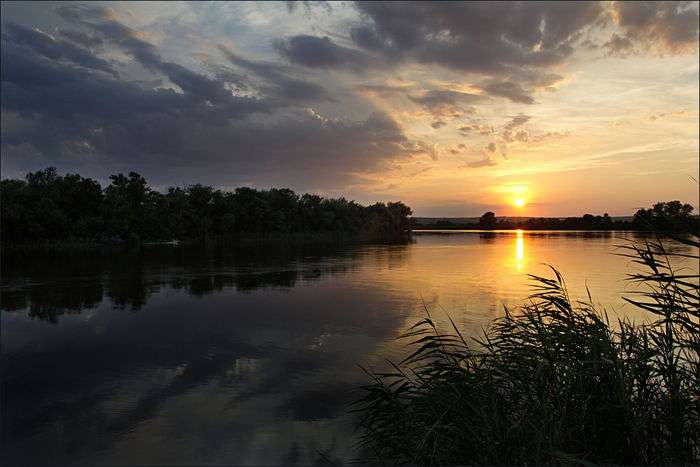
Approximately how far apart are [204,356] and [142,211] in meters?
81.2

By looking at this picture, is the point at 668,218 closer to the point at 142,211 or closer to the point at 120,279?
the point at 120,279

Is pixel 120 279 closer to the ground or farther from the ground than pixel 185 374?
farther from the ground

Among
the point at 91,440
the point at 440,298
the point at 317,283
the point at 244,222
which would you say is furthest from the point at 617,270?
the point at 244,222

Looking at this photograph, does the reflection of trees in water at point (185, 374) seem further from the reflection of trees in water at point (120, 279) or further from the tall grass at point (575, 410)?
the reflection of trees in water at point (120, 279)

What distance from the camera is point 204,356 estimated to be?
15844mm

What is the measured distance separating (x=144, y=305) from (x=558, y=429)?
2375 cm

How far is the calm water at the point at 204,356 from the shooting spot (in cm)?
953

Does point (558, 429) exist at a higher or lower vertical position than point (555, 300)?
lower

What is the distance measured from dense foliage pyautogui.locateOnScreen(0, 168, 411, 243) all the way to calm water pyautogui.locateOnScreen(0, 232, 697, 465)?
39.2m

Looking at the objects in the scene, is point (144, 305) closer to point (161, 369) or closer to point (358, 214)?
point (161, 369)

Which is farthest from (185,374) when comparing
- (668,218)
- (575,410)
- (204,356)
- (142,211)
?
(142,211)

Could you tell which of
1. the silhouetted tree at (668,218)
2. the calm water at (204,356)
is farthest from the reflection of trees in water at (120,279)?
the silhouetted tree at (668,218)

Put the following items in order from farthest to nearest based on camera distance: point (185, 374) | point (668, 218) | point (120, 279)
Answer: point (120, 279)
point (185, 374)
point (668, 218)

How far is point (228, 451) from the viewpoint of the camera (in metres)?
9.12
